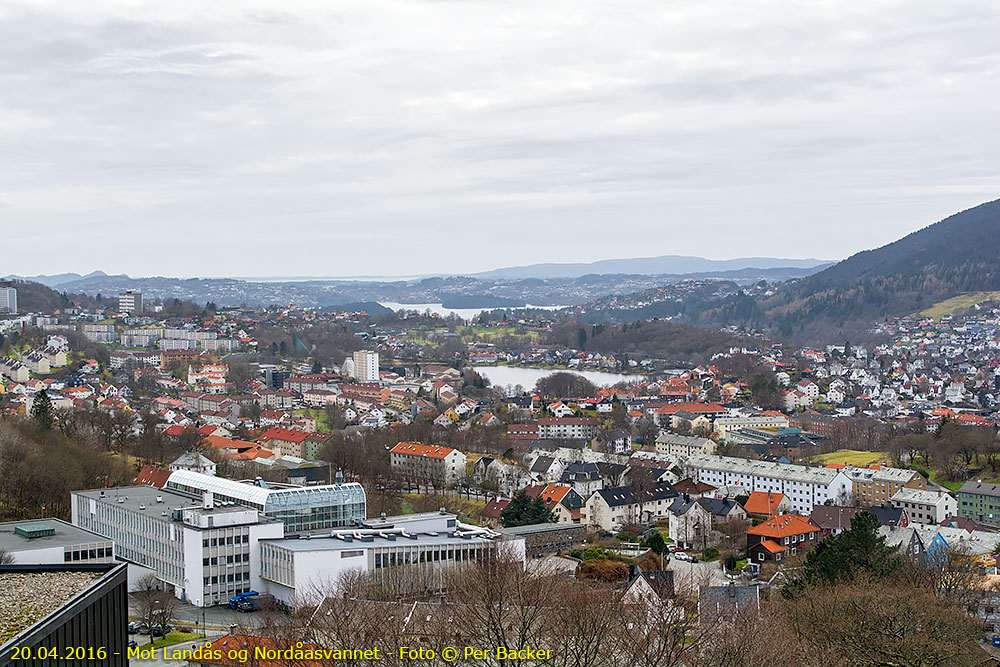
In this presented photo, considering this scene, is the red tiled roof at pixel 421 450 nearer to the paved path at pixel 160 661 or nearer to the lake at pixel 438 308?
the paved path at pixel 160 661

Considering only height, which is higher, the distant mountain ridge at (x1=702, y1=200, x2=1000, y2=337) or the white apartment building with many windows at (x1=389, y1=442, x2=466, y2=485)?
the distant mountain ridge at (x1=702, y1=200, x2=1000, y2=337)

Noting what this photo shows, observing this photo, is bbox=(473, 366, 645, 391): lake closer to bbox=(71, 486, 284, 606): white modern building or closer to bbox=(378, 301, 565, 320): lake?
bbox=(71, 486, 284, 606): white modern building

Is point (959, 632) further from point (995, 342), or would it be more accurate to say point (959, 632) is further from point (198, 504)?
point (995, 342)

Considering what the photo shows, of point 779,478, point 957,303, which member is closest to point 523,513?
point 779,478

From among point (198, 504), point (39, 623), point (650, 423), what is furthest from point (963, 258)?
point (39, 623)

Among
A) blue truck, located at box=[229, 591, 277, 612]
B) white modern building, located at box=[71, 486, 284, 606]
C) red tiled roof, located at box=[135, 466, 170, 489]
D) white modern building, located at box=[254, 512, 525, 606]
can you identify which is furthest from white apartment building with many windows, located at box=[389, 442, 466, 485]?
blue truck, located at box=[229, 591, 277, 612]

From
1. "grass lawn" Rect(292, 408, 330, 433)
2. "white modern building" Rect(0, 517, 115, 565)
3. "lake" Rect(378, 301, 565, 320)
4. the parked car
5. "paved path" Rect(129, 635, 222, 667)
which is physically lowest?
"grass lawn" Rect(292, 408, 330, 433)

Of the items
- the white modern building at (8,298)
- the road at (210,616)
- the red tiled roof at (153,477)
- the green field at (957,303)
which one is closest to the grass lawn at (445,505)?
the red tiled roof at (153,477)

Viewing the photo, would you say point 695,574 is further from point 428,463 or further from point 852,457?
point 852,457
